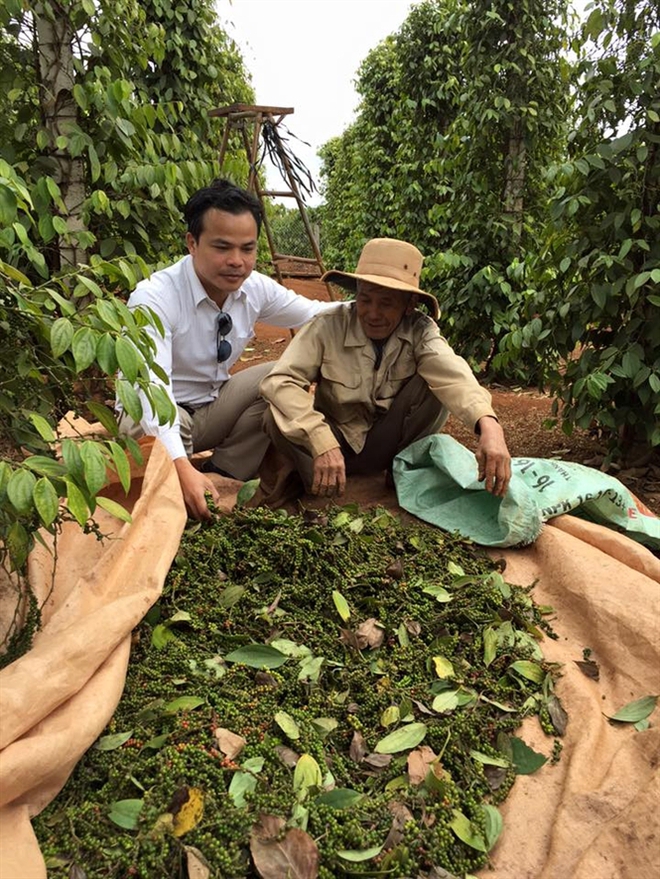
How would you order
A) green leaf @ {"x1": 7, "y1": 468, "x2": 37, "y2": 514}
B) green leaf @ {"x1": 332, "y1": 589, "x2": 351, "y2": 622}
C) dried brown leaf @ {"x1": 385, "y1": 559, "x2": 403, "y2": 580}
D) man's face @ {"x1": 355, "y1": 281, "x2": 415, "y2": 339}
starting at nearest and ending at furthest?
green leaf @ {"x1": 7, "y1": 468, "x2": 37, "y2": 514} < green leaf @ {"x1": 332, "y1": 589, "x2": 351, "y2": 622} < dried brown leaf @ {"x1": 385, "y1": 559, "x2": 403, "y2": 580} < man's face @ {"x1": 355, "y1": 281, "x2": 415, "y2": 339}

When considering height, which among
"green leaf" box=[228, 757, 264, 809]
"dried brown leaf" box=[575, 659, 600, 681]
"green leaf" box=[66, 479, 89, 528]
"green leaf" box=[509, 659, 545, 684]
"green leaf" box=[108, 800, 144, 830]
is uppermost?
"green leaf" box=[66, 479, 89, 528]

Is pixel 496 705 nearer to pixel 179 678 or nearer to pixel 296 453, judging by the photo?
pixel 179 678

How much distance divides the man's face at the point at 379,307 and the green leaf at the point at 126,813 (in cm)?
162

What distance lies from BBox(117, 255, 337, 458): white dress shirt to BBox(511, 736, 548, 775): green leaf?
4.42 ft

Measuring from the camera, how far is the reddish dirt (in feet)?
9.78

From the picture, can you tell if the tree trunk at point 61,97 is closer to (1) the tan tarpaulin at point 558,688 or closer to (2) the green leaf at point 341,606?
(1) the tan tarpaulin at point 558,688

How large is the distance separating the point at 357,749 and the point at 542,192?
4.68 meters

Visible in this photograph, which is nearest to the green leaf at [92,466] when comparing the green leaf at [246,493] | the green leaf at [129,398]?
the green leaf at [129,398]

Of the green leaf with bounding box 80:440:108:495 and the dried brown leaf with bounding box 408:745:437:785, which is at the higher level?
the green leaf with bounding box 80:440:108:495

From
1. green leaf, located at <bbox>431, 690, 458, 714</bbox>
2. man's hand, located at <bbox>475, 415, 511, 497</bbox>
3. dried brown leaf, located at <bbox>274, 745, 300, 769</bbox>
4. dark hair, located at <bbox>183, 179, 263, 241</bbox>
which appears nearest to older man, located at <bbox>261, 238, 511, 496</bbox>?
man's hand, located at <bbox>475, 415, 511, 497</bbox>

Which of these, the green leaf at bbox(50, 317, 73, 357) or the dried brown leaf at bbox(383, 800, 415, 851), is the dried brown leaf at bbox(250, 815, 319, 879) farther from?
the green leaf at bbox(50, 317, 73, 357)

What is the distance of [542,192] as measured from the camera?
5016 millimetres

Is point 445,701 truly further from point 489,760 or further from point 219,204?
point 219,204

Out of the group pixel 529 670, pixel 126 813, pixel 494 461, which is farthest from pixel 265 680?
pixel 494 461
